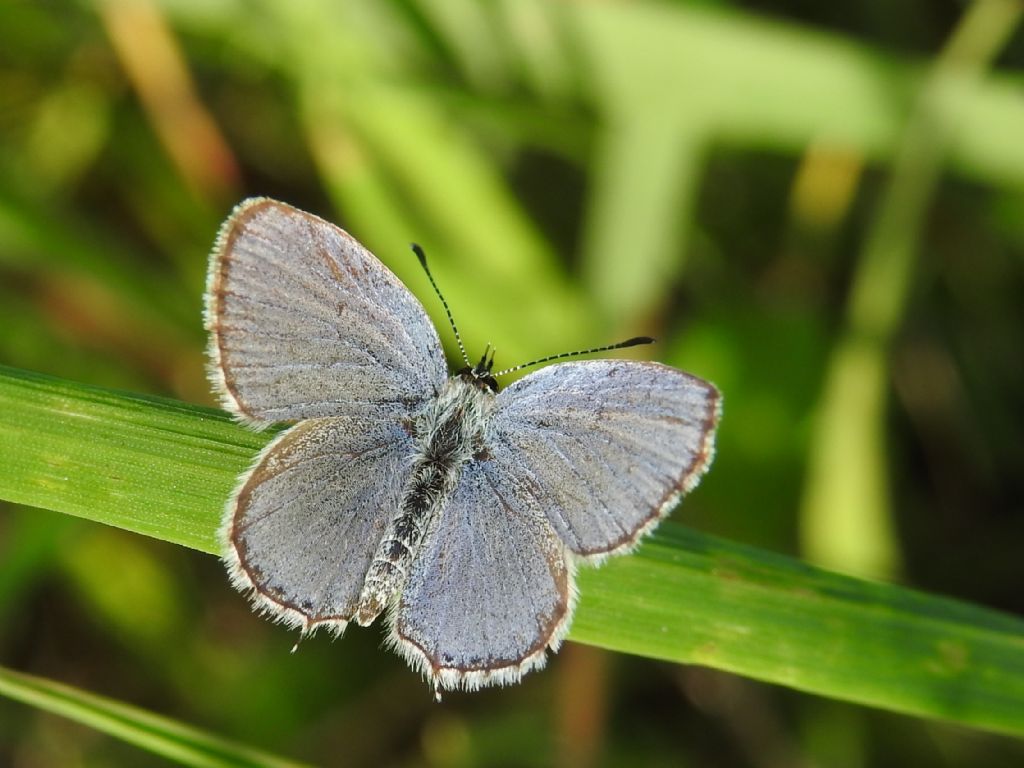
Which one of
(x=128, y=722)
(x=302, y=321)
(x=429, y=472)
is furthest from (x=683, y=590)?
(x=128, y=722)

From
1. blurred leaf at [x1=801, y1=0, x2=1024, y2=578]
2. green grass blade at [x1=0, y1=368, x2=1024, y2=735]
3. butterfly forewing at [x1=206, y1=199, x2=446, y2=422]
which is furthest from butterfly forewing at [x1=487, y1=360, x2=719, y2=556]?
blurred leaf at [x1=801, y1=0, x2=1024, y2=578]

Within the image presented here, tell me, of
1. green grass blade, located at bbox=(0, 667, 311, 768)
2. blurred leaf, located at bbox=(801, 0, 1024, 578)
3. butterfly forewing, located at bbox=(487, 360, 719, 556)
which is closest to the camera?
green grass blade, located at bbox=(0, 667, 311, 768)

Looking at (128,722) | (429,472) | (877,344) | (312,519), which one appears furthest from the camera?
(877,344)

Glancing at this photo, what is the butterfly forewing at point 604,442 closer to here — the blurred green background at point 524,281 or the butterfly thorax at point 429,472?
the butterfly thorax at point 429,472

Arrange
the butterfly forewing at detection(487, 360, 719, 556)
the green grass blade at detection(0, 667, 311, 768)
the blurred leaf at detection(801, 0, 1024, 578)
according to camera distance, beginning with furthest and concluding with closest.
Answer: the blurred leaf at detection(801, 0, 1024, 578)
the butterfly forewing at detection(487, 360, 719, 556)
the green grass blade at detection(0, 667, 311, 768)

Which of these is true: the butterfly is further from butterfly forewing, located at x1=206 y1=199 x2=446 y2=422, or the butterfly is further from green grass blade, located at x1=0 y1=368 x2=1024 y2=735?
green grass blade, located at x1=0 y1=368 x2=1024 y2=735

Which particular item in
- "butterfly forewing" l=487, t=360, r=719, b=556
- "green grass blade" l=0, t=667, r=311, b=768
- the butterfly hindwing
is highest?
"butterfly forewing" l=487, t=360, r=719, b=556

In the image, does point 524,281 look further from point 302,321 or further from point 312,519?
point 312,519

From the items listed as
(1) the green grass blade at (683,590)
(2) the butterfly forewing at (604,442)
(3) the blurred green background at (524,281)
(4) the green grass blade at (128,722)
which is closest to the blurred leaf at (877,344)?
(3) the blurred green background at (524,281)
